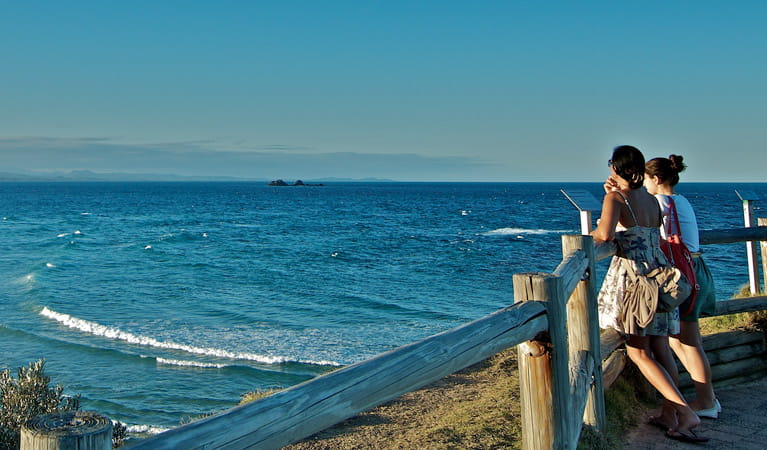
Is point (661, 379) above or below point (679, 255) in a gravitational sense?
below

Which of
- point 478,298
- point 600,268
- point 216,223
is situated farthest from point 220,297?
point 216,223

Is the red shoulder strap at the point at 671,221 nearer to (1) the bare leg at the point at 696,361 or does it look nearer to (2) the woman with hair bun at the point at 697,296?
(2) the woman with hair bun at the point at 697,296

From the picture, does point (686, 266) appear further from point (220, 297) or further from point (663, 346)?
point (220, 297)

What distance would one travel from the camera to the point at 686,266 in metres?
4.55

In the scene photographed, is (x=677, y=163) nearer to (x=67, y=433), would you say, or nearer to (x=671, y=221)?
(x=671, y=221)

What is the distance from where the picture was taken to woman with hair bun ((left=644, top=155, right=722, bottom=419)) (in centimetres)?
472

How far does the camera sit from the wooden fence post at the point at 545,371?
298cm

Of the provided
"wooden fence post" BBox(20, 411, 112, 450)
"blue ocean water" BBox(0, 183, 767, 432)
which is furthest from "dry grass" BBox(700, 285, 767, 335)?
"wooden fence post" BBox(20, 411, 112, 450)

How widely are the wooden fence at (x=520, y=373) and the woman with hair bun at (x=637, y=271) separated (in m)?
0.16

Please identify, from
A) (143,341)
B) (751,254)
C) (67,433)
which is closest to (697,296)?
(751,254)

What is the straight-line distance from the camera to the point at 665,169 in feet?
15.5

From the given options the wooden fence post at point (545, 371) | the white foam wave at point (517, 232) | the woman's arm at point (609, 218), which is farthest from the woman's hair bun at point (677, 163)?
the white foam wave at point (517, 232)

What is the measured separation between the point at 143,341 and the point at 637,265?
43.3 ft

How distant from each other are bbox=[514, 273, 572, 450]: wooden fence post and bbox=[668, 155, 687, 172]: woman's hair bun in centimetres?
238
